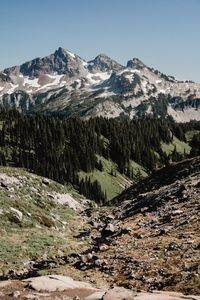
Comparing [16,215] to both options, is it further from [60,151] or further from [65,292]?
[60,151]

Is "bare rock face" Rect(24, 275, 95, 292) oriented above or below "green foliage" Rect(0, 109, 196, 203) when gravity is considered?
below

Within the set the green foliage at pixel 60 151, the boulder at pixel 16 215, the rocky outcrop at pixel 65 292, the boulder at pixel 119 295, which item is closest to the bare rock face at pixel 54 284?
the rocky outcrop at pixel 65 292

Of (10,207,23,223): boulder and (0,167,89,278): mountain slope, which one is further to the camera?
(10,207,23,223): boulder

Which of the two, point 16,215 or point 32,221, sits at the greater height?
point 16,215

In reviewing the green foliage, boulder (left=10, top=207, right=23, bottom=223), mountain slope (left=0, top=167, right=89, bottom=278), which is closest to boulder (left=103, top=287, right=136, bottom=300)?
mountain slope (left=0, top=167, right=89, bottom=278)

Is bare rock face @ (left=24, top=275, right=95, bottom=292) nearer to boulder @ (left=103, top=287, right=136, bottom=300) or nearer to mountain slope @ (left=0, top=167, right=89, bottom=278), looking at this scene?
boulder @ (left=103, top=287, right=136, bottom=300)

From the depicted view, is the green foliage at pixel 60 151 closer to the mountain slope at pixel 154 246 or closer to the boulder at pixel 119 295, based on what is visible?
the mountain slope at pixel 154 246

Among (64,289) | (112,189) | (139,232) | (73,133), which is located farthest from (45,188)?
(73,133)

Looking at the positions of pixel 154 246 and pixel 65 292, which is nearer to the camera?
pixel 65 292

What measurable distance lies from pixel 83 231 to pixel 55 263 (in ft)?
66.9

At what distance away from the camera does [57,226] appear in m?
58.0

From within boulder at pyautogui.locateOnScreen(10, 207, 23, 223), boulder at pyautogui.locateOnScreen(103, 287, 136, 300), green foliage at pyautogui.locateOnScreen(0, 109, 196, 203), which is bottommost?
boulder at pyautogui.locateOnScreen(103, 287, 136, 300)

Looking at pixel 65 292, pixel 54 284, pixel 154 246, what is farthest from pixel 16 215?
pixel 65 292

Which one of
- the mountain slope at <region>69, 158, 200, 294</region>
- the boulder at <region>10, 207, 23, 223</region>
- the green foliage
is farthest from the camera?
the green foliage
